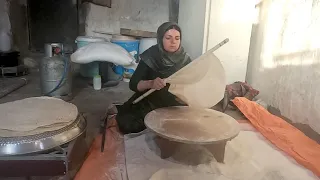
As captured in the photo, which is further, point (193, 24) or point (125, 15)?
point (125, 15)

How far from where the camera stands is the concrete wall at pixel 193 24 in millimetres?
2921

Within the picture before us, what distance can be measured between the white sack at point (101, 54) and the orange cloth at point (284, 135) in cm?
150

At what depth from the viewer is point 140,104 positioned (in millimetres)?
2230

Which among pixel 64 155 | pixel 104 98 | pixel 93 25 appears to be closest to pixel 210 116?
pixel 64 155

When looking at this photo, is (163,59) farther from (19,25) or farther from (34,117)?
(19,25)

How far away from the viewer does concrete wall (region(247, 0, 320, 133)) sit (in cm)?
211

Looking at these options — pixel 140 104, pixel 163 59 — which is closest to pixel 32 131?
pixel 140 104

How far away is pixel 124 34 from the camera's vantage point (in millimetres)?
4242

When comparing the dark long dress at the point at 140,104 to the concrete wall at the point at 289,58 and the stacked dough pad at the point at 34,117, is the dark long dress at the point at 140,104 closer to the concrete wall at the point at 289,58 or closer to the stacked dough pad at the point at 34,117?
the stacked dough pad at the point at 34,117

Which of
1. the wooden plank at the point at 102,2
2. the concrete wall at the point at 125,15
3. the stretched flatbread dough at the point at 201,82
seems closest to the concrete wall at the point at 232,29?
the stretched flatbread dough at the point at 201,82

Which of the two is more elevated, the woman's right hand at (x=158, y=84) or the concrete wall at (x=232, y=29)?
the concrete wall at (x=232, y=29)

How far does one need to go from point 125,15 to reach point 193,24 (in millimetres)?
1524

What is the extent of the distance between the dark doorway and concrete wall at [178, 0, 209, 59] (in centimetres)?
179

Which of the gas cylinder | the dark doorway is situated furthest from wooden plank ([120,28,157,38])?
the gas cylinder
